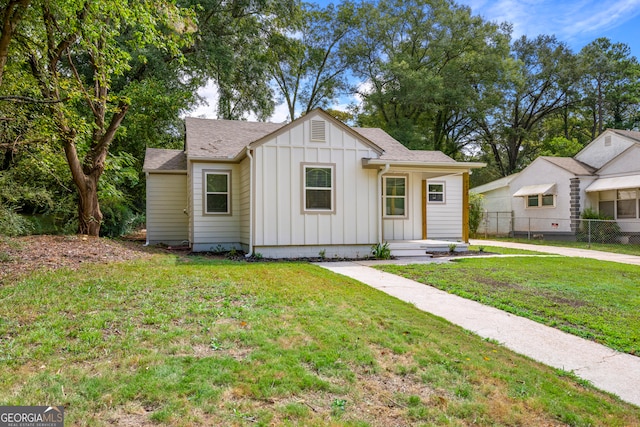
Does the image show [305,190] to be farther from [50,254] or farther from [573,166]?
[573,166]

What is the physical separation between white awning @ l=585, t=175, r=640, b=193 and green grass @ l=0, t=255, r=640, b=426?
52.7ft

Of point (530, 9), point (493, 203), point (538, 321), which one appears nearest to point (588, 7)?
point (530, 9)

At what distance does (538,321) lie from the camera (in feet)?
16.8

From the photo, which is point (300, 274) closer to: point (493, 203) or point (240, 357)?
point (240, 357)

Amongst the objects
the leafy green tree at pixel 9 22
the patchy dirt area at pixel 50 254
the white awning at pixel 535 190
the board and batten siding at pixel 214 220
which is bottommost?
the patchy dirt area at pixel 50 254

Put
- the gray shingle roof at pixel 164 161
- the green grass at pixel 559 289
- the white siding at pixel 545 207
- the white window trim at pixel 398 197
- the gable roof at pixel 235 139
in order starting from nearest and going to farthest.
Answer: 1. the green grass at pixel 559 289
2. the gable roof at pixel 235 139
3. the white window trim at pixel 398 197
4. the gray shingle roof at pixel 164 161
5. the white siding at pixel 545 207

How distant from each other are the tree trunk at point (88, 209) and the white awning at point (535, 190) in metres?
19.3

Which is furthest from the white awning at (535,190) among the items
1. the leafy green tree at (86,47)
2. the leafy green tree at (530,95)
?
the leafy green tree at (86,47)

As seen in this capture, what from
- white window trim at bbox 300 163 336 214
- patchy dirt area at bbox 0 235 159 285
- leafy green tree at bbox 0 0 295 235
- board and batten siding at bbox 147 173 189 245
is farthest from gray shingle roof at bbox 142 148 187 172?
white window trim at bbox 300 163 336 214

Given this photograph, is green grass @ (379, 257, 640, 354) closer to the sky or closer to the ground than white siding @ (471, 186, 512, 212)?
closer to the ground

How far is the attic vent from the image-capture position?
424 inches

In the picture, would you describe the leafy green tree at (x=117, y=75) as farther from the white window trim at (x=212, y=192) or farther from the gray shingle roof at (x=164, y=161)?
the white window trim at (x=212, y=192)

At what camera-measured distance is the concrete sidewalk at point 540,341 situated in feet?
11.5

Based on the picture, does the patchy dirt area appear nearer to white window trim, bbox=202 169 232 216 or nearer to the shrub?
white window trim, bbox=202 169 232 216
